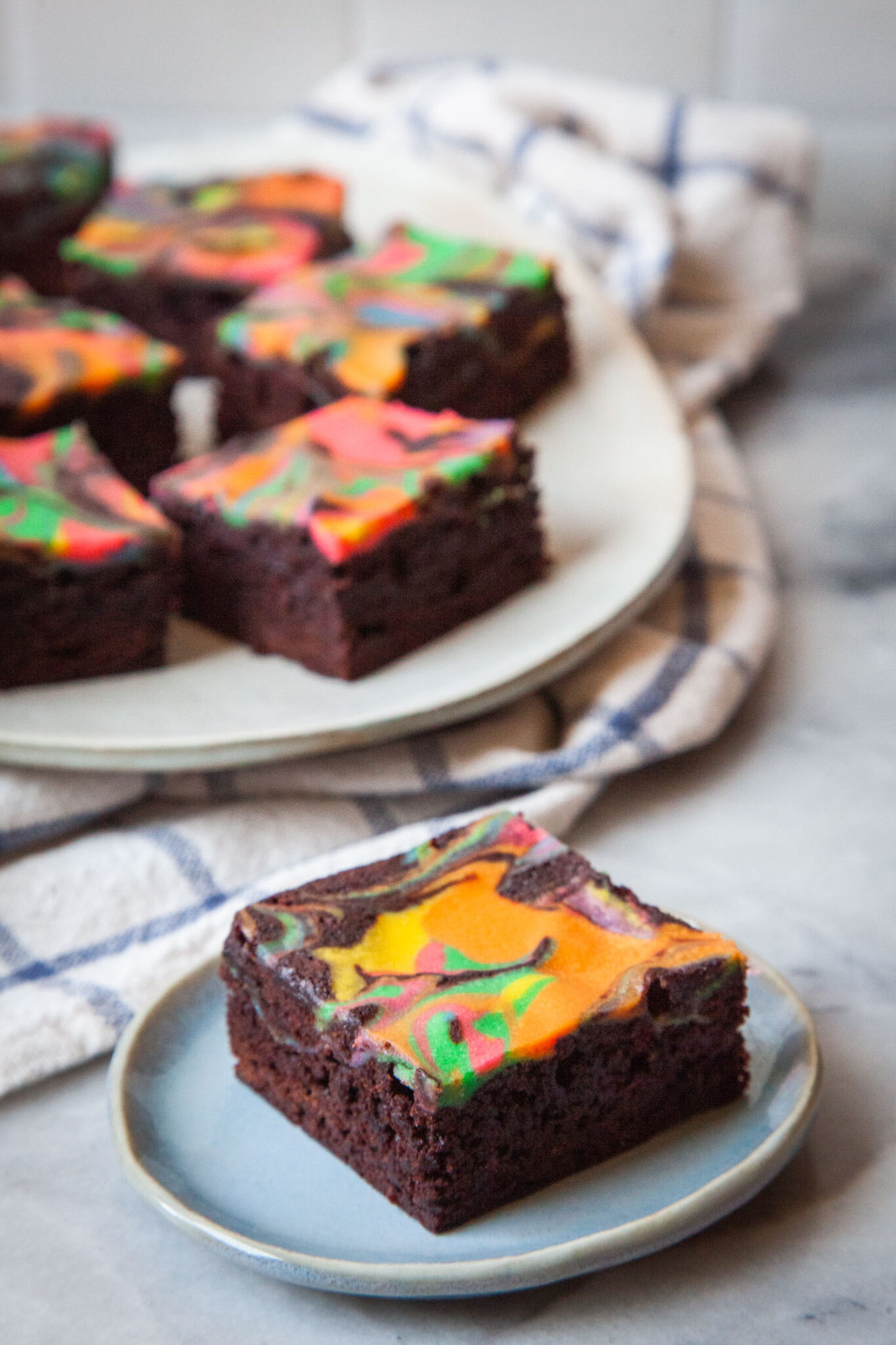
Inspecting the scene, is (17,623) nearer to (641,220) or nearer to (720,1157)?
(720,1157)

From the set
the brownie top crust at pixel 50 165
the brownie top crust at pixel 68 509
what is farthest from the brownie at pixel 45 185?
the brownie top crust at pixel 68 509

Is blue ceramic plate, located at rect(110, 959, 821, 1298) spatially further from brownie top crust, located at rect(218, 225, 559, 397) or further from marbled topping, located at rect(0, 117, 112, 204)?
marbled topping, located at rect(0, 117, 112, 204)

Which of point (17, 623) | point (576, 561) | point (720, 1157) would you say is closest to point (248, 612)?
point (17, 623)

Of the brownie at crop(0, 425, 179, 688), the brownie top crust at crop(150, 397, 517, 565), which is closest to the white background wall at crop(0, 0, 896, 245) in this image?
the brownie top crust at crop(150, 397, 517, 565)

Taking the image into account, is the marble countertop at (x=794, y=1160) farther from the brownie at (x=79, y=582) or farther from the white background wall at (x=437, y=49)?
the white background wall at (x=437, y=49)

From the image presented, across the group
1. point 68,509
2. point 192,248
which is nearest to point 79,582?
point 68,509
